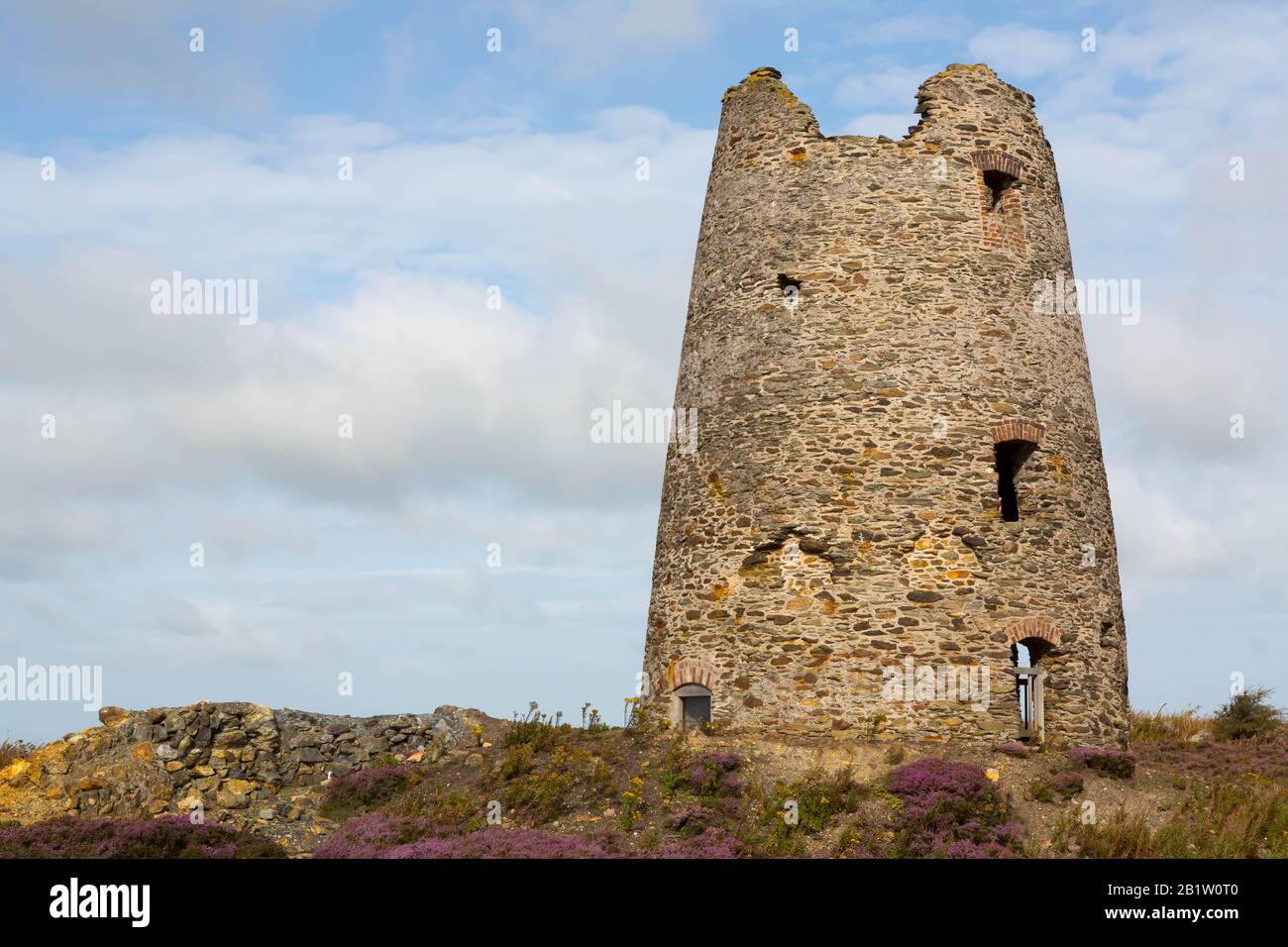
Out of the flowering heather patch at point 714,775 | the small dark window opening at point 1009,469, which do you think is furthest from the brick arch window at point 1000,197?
the flowering heather patch at point 714,775

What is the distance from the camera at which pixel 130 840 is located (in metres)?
16.8

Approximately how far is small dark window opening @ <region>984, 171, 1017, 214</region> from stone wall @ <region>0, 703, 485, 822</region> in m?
12.6

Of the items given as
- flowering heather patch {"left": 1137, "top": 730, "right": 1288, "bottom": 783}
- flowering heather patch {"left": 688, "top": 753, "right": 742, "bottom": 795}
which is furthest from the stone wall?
flowering heather patch {"left": 1137, "top": 730, "right": 1288, "bottom": 783}

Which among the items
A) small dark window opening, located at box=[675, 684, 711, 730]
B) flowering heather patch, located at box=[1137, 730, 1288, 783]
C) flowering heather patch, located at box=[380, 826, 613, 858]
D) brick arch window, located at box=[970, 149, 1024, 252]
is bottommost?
flowering heather patch, located at box=[380, 826, 613, 858]

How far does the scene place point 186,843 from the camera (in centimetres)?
1712

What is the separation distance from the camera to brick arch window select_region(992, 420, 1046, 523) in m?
21.1

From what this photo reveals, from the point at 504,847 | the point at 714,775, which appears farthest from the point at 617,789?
the point at 504,847

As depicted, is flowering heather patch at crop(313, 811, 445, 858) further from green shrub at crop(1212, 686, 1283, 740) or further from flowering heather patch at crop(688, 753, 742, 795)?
green shrub at crop(1212, 686, 1283, 740)

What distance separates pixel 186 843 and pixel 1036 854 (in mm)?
11322

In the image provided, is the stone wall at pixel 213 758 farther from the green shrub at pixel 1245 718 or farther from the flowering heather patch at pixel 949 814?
the green shrub at pixel 1245 718

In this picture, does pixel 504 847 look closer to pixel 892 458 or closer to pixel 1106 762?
pixel 892 458

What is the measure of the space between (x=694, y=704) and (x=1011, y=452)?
6.84m

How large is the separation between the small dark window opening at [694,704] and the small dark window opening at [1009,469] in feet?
19.2
